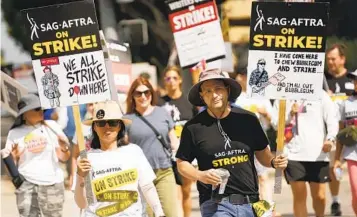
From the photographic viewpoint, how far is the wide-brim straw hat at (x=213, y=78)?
6.75 m

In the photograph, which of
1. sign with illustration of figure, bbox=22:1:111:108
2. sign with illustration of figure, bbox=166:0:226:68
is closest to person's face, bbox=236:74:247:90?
sign with illustration of figure, bbox=166:0:226:68

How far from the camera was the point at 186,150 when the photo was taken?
265 inches

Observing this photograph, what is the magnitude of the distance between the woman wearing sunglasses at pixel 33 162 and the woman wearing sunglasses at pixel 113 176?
231cm

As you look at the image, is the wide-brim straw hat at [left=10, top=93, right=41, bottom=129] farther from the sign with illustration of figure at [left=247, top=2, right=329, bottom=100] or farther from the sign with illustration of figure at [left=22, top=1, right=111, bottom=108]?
the sign with illustration of figure at [left=247, top=2, right=329, bottom=100]

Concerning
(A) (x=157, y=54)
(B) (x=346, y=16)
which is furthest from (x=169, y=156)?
(A) (x=157, y=54)

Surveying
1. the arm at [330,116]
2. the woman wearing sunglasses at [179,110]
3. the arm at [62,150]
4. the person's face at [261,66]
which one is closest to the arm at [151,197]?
the person's face at [261,66]

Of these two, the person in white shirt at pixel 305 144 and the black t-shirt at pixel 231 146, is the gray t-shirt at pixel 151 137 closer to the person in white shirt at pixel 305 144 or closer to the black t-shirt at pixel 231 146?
the person in white shirt at pixel 305 144

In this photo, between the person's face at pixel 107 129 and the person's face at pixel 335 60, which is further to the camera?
the person's face at pixel 335 60

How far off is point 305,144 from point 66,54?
3617mm

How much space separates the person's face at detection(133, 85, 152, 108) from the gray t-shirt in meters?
0.12

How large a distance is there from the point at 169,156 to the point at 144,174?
9.04 feet

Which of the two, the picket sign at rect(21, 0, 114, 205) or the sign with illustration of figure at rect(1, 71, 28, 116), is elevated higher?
the picket sign at rect(21, 0, 114, 205)

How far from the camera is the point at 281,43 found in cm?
732

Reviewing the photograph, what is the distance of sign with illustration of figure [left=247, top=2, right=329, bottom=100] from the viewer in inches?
284
